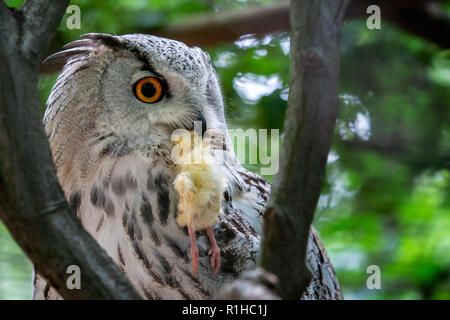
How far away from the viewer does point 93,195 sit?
2172mm

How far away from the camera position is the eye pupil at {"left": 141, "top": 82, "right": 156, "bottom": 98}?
218 centimetres

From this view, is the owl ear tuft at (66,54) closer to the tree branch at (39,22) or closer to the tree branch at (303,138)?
the tree branch at (39,22)

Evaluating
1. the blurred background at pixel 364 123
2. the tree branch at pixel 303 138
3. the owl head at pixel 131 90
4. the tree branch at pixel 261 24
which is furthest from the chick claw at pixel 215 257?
the tree branch at pixel 261 24

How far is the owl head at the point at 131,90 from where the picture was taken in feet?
7.05

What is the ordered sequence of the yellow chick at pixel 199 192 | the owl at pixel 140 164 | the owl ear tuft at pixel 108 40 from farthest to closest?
the owl ear tuft at pixel 108 40 < the owl at pixel 140 164 < the yellow chick at pixel 199 192

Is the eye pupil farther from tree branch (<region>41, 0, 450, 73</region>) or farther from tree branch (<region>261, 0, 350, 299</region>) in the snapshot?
tree branch (<region>41, 0, 450, 73</region>)

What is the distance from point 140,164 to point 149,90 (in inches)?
11.1

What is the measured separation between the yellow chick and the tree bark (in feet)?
1.74

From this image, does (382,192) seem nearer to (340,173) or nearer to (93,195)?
(340,173)

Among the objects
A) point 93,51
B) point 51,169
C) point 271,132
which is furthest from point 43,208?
point 271,132

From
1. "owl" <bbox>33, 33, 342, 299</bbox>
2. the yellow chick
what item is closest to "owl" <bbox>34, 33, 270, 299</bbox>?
"owl" <bbox>33, 33, 342, 299</bbox>

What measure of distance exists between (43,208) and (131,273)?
909 millimetres

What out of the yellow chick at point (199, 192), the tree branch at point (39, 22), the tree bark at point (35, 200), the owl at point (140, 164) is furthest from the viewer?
the owl at point (140, 164)

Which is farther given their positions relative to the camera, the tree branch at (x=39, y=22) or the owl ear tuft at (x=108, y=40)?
the owl ear tuft at (x=108, y=40)
